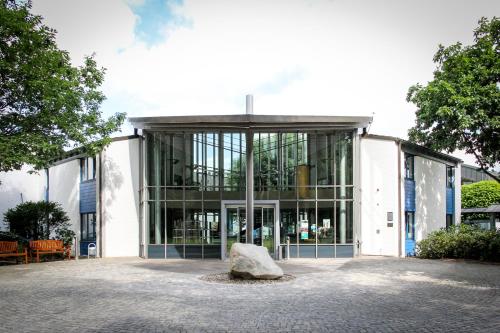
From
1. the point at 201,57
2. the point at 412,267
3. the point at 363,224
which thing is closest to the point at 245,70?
the point at 201,57

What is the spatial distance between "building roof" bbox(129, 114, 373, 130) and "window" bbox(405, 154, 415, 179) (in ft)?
18.4

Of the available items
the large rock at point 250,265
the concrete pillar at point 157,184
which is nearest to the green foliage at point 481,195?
the concrete pillar at point 157,184

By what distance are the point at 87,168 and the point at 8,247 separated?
616cm

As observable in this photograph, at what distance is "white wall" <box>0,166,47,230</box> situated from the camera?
31578 millimetres

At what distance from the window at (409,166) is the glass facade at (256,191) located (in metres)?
4.99

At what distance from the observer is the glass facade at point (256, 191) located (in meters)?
22.0

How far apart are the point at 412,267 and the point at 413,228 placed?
8.60 meters

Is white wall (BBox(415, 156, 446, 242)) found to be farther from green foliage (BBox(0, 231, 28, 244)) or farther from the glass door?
green foliage (BBox(0, 231, 28, 244))

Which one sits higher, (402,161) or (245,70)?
(245,70)

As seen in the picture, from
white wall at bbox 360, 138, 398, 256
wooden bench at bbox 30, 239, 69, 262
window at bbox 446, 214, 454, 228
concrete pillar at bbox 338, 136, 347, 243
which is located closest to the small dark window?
window at bbox 446, 214, 454, 228

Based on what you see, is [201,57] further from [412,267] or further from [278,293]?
[278,293]

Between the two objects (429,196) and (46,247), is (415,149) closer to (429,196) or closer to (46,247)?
(429,196)

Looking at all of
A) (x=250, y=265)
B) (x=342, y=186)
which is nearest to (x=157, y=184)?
(x=342, y=186)

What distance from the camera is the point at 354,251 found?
2205cm
